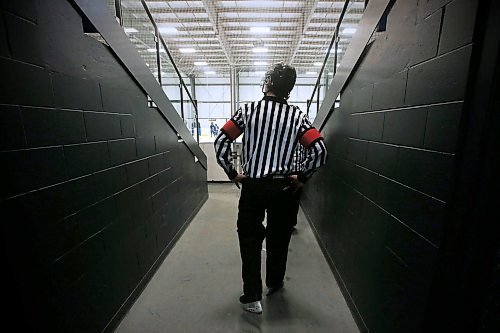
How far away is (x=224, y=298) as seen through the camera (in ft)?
5.72

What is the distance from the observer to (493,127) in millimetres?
666

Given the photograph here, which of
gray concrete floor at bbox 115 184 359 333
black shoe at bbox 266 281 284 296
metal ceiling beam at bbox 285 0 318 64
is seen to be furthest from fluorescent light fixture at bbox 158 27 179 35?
black shoe at bbox 266 281 284 296

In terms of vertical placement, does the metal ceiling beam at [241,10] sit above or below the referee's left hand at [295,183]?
above

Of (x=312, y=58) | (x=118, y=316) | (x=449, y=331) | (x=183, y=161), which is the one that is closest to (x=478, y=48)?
(x=449, y=331)

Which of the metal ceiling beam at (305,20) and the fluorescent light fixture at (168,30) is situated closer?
the metal ceiling beam at (305,20)

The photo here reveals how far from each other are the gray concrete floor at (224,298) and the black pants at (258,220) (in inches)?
7.2

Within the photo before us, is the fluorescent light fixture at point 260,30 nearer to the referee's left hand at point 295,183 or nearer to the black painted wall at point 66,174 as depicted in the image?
the black painted wall at point 66,174

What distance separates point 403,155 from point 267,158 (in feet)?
2.39

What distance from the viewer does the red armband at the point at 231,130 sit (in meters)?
1.58

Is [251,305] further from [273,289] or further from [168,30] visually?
[168,30]

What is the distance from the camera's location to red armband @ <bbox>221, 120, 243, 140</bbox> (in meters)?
1.58

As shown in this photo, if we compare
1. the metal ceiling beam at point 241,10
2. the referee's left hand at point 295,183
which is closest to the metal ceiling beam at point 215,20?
the metal ceiling beam at point 241,10

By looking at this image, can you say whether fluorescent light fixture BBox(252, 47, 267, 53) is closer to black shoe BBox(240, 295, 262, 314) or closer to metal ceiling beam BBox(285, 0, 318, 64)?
metal ceiling beam BBox(285, 0, 318, 64)

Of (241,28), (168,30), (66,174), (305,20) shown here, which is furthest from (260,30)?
(66,174)
